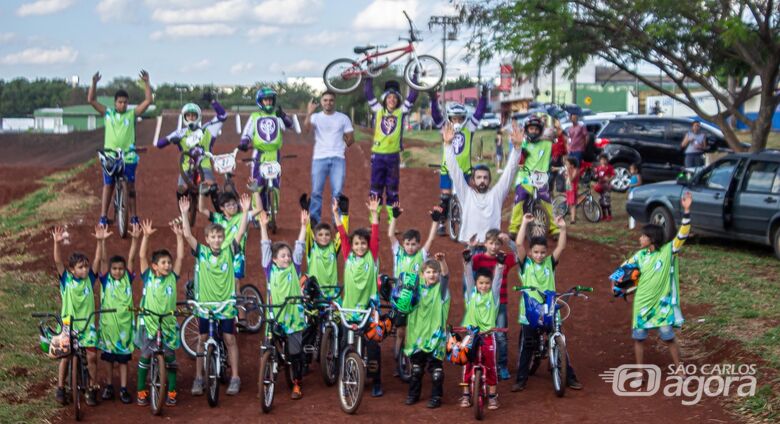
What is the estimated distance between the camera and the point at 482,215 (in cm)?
1091

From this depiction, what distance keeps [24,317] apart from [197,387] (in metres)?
3.96

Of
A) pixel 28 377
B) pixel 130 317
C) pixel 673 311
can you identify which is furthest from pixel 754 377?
pixel 28 377

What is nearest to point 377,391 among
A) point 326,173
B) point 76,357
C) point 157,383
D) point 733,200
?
point 157,383

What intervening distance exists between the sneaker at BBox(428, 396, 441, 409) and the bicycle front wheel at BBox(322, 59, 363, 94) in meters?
9.10

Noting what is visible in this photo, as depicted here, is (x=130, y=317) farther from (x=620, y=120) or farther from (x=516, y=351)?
(x=620, y=120)

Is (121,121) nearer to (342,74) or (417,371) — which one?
(342,74)

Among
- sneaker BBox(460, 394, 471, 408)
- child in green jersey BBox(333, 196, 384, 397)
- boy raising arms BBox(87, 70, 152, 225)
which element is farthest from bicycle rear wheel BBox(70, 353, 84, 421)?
boy raising arms BBox(87, 70, 152, 225)

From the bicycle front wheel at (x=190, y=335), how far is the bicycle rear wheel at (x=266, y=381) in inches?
A: 72.7

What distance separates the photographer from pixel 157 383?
951cm

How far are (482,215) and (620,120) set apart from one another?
51.2 feet

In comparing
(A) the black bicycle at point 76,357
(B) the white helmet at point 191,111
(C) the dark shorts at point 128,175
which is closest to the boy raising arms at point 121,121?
(C) the dark shorts at point 128,175

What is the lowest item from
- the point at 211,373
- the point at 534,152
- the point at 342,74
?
the point at 211,373

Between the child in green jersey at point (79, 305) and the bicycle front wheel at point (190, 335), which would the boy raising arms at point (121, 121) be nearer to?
the bicycle front wheel at point (190, 335)

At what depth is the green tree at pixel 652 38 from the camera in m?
17.9
